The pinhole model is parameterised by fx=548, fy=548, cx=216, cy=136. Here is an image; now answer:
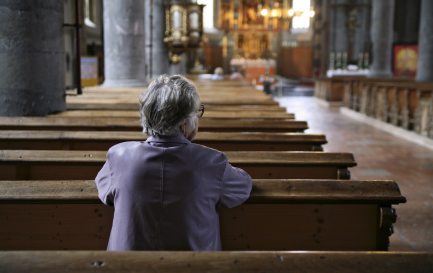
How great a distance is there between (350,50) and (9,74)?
21480mm

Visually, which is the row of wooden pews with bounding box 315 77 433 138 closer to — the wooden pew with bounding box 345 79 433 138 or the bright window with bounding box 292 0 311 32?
the wooden pew with bounding box 345 79 433 138

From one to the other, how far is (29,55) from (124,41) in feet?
18.6

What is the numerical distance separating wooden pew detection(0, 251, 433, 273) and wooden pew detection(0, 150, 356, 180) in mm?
1400

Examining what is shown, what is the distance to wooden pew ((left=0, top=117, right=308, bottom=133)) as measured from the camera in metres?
4.40

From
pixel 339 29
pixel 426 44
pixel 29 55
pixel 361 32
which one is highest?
pixel 339 29

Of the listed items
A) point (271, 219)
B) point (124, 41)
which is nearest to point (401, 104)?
point (124, 41)

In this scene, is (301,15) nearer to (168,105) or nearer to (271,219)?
(271,219)

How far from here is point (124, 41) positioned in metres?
10.5

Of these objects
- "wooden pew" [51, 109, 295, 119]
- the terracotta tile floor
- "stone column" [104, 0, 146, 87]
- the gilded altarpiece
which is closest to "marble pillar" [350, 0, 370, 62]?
the gilded altarpiece

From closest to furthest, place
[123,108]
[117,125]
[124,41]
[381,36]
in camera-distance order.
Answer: [117,125], [123,108], [124,41], [381,36]

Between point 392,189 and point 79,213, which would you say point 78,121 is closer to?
point 79,213

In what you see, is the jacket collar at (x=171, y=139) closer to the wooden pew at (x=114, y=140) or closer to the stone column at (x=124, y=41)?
the wooden pew at (x=114, y=140)

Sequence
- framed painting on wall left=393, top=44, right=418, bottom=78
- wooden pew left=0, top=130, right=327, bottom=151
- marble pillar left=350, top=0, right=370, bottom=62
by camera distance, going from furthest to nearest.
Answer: marble pillar left=350, top=0, right=370, bottom=62 < framed painting on wall left=393, top=44, right=418, bottom=78 < wooden pew left=0, top=130, right=327, bottom=151

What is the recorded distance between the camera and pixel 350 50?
24.6 m
